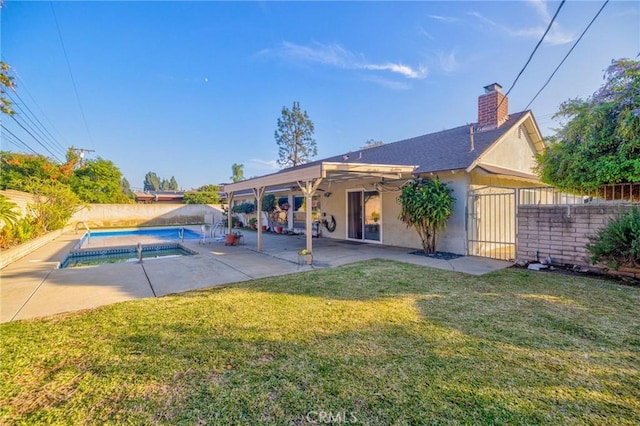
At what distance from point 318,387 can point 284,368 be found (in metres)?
0.45

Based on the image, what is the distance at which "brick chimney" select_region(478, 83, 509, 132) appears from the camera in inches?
417

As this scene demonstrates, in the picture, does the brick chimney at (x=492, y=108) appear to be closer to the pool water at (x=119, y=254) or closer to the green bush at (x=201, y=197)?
the pool water at (x=119, y=254)

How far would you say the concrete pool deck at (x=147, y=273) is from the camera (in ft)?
16.3

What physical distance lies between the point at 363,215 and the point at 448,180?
13.1 feet

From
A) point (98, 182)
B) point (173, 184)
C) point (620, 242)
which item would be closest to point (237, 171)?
point (98, 182)

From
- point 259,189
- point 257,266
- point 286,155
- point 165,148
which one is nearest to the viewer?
point 257,266

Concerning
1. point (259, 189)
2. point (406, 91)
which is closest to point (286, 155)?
point (406, 91)

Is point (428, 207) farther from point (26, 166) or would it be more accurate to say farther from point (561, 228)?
point (26, 166)

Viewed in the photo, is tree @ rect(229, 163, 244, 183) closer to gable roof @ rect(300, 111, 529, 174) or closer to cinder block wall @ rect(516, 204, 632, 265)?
gable roof @ rect(300, 111, 529, 174)

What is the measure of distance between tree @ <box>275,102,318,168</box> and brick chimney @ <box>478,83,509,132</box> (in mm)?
25096

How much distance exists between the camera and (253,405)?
2307mm

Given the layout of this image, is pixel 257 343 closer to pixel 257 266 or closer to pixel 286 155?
pixel 257 266

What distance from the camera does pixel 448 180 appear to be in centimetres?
923

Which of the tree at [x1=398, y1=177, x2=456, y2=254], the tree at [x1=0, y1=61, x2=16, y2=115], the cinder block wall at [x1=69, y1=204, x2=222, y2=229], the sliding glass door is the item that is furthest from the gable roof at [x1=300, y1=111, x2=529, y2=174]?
the cinder block wall at [x1=69, y1=204, x2=222, y2=229]
